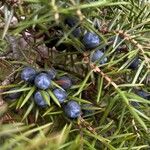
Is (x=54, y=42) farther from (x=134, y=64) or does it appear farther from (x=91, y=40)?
(x=134, y=64)

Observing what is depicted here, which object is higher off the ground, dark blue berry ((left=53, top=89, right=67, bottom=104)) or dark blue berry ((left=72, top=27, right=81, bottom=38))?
dark blue berry ((left=72, top=27, right=81, bottom=38))

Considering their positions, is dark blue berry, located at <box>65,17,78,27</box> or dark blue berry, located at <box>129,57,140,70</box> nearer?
dark blue berry, located at <box>65,17,78,27</box>

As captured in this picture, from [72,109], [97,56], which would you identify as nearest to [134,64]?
[97,56]

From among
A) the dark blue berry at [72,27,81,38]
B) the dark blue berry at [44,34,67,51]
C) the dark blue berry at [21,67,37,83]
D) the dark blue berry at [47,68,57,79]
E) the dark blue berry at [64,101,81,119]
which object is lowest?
the dark blue berry at [64,101,81,119]

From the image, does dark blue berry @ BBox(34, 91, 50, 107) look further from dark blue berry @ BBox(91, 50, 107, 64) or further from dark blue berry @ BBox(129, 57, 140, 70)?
dark blue berry @ BBox(129, 57, 140, 70)

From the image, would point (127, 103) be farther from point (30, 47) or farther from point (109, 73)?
point (30, 47)

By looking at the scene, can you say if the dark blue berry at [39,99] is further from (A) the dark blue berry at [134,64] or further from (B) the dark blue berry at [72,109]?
(A) the dark blue berry at [134,64]

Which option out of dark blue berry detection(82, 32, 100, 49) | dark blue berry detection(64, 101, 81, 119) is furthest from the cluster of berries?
dark blue berry detection(82, 32, 100, 49)
